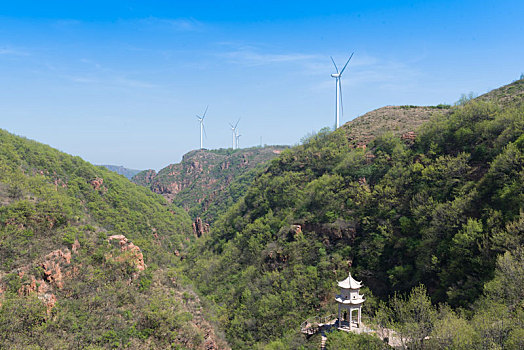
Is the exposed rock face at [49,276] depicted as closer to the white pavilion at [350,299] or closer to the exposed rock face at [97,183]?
the white pavilion at [350,299]

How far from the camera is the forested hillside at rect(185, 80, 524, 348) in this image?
120 ft

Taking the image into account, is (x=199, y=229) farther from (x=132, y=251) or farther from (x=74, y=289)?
(x=74, y=289)

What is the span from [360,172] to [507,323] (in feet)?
138

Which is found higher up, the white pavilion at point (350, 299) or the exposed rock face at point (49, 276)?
the exposed rock face at point (49, 276)

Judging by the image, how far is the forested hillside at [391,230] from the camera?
3650 cm

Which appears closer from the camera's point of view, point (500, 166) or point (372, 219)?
point (500, 166)

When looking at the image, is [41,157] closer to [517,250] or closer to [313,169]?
[313,169]

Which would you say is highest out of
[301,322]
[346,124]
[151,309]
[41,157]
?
[346,124]

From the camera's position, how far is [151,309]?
136ft

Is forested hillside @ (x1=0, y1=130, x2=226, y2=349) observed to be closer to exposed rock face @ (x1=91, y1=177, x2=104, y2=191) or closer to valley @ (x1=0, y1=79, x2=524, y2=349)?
valley @ (x1=0, y1=79, x2=524, y2=349)

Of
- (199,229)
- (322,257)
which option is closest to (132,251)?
(322,257)

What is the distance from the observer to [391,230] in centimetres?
5075

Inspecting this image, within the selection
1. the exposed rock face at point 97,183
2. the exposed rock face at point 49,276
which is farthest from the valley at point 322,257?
the exposed rock face at point 97,183

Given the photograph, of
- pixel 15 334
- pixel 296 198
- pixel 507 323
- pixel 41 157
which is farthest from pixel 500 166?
pixel 41 157
